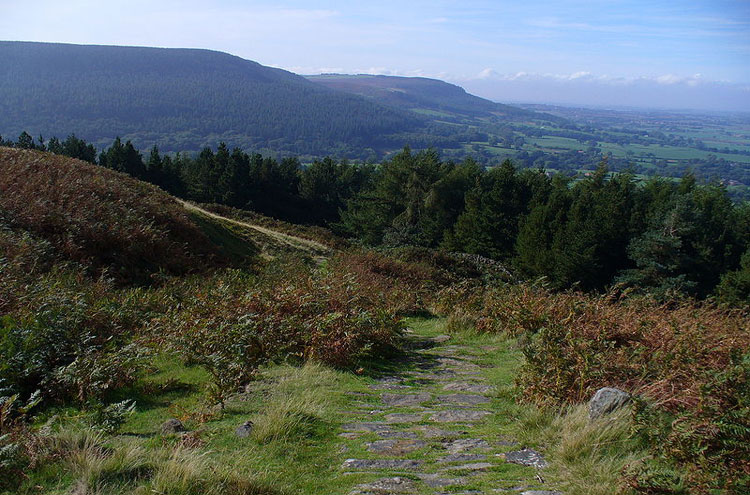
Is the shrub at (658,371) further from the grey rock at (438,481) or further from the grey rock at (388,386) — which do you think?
the grey rock at (388,386)

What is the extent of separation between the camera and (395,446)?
159 inches

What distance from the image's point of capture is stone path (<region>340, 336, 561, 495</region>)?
3379 millimetres

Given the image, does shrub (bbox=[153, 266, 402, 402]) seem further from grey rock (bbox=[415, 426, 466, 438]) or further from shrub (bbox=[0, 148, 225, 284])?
shrub (bbox=[0, 148, 225, 284])

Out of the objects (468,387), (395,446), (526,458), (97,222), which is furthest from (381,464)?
(97,222)

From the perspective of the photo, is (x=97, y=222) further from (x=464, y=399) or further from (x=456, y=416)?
(x=456, y=416)

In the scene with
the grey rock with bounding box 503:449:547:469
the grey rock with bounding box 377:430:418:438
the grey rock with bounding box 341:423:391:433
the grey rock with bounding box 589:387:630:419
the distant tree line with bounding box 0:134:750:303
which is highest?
the grey rock with bounding box 589:387:630:419

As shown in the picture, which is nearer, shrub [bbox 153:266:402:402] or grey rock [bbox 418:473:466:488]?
grey rock [bbox 418:473:466:488]

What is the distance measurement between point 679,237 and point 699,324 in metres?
28.2

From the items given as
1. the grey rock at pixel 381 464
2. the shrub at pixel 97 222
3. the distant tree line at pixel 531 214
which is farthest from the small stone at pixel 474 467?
the distant tree line at pixel 531 214

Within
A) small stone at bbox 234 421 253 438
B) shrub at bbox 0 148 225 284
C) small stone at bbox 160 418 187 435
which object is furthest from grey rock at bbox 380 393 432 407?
shrub at bbox 0 148 225 284

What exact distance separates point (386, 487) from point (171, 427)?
2024mm

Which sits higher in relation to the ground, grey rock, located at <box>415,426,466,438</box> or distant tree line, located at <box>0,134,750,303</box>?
grey rock, located at <box>415,426,466,438</box>

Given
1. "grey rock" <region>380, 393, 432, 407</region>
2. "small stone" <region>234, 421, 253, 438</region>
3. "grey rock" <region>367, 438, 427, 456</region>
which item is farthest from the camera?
"grey rock" <region>380, 393, 432, 407</region>

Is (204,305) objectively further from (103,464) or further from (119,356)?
(103,464)
